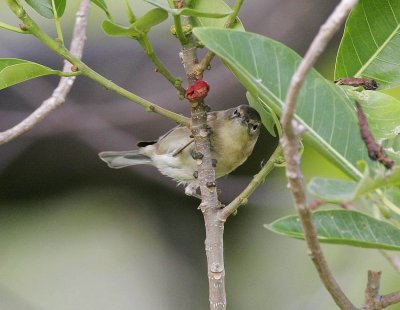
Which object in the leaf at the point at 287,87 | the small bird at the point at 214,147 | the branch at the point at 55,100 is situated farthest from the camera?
the small bird at the point at 214,147

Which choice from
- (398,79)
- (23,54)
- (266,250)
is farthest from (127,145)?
(398,79)

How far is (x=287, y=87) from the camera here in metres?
1.07

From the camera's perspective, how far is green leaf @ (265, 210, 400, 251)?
41.9 inches

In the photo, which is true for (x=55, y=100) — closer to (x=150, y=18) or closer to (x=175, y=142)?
(x=150, y=18)

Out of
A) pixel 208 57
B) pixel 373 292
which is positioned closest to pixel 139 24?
pixel 208 57

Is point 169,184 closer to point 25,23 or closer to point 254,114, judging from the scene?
point 254,114

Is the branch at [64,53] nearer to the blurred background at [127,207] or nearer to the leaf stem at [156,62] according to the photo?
the leaf stem at [156,62]

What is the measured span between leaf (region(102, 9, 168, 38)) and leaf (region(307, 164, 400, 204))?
46 cm

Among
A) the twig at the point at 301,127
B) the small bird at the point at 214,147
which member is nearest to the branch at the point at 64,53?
the twig at the point at 301,127

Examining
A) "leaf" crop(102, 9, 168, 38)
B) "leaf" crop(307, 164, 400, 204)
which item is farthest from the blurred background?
"leaf" crop(307, 164, 400, 204)

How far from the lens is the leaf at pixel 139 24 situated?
1.26 m

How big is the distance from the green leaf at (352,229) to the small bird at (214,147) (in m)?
1.27

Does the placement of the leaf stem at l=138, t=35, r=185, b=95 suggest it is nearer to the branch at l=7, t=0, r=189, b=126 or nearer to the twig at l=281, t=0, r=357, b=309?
the branch at l=7, t=0, r=189, b=126

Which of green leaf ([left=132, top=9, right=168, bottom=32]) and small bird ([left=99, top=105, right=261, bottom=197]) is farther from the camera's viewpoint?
small bird ([left=99, top=105, right=261, bottom=197])
